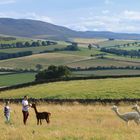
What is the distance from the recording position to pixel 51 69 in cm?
9069

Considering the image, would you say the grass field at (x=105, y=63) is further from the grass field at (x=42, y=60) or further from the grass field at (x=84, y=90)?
the grass field at (x=84, y=90)

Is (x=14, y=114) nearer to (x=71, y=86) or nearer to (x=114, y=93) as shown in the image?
(x=114, y=93)

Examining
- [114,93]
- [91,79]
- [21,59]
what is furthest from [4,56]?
[114,93]

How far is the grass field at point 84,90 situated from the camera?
54144 mm

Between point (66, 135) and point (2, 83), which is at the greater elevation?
point (66, 135)

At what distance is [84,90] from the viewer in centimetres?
5869

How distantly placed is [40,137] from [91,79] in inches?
2043

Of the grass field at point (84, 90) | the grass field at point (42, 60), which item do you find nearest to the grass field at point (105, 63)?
the grass field at point (42, 60)

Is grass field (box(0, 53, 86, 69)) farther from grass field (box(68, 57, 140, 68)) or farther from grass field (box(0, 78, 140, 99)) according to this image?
grass field (box(0, 78, 140, 99))

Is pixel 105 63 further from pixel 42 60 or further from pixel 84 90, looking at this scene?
pixel 84 90

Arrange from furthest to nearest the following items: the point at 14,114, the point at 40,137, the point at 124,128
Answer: the point at 14,114
the point at 124,128
the point at 40,137

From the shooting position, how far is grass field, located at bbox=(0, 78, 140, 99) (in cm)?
5414

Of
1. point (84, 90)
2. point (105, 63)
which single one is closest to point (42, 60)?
A: point (105, 63)

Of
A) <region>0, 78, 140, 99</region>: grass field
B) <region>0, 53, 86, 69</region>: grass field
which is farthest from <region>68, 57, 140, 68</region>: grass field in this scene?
<region>0, 78, 140, 99</region>: grass field
